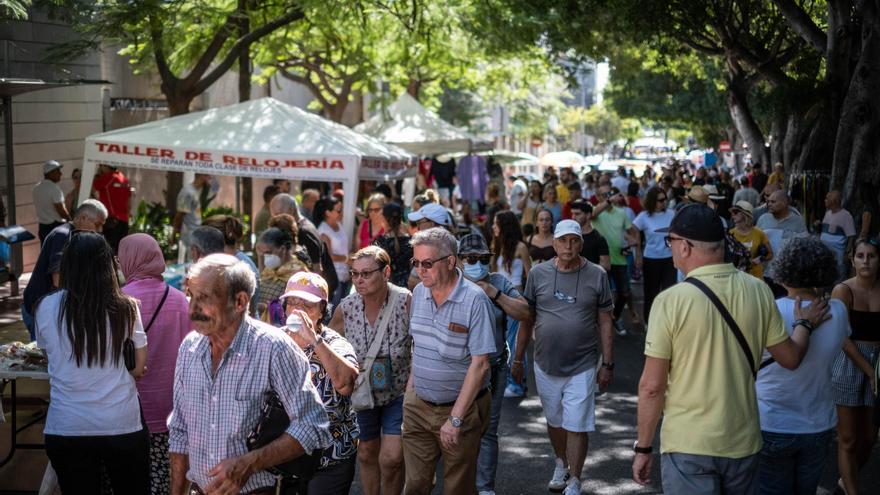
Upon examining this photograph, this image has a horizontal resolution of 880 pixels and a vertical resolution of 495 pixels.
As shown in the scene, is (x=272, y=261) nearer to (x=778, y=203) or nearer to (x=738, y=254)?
(x=738, y=254)

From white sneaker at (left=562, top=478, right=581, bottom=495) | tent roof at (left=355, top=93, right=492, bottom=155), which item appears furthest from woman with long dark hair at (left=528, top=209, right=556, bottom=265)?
tent roof at (left=355, top=93, right=492, bottom=155)

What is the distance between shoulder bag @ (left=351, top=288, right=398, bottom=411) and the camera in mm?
6336

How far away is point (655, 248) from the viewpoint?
1307 centimetres

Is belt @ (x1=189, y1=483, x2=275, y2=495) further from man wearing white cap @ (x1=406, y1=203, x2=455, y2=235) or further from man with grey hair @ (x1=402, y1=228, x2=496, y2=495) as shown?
man wearing white cap @ (x1=406, y1=203, x2=455, y2=235)

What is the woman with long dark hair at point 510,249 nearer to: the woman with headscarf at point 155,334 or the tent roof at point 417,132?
the woman with headscarf at point 155,334

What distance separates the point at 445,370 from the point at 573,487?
5.55 feet

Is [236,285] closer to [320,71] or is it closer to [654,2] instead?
[654,2]

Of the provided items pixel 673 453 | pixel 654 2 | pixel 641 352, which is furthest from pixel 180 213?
pixel 673 453

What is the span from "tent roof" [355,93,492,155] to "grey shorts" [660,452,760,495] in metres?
18.3

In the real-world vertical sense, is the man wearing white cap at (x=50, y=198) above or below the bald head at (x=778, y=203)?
below

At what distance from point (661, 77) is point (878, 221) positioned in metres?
33.6

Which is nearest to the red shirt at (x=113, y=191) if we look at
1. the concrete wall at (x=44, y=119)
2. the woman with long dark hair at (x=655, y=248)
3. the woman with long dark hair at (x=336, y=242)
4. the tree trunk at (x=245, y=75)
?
the concrete wall at (x=44, y=119)

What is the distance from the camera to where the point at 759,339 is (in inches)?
194

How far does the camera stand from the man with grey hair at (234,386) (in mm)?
4070
